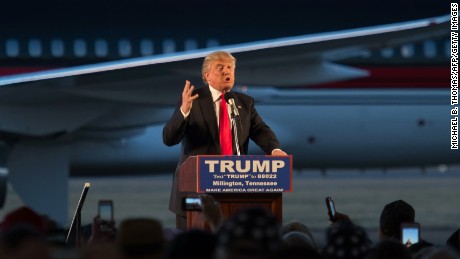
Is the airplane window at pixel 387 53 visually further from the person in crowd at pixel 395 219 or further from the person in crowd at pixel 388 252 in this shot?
the person in crowd at pixel 388 252

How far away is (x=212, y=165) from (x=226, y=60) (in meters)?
0.89

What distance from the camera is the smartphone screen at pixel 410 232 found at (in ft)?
18.5

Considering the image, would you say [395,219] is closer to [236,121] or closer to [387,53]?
[236,121]

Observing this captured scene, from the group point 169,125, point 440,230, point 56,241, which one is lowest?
point 440,230

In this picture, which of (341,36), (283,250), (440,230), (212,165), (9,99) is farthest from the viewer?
(440,230)

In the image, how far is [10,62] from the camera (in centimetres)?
1625

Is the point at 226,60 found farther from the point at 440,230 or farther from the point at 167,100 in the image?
the point at 440,230

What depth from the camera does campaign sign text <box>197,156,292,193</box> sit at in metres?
5.77

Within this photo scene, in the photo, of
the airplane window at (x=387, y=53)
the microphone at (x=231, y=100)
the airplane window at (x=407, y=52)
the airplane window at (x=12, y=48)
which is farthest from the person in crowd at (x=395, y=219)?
the airplane window at (x=407, y=52)

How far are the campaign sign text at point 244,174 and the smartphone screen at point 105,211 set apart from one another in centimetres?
44

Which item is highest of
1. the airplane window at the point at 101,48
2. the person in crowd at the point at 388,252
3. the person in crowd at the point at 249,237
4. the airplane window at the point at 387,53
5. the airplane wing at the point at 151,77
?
→ the airplane window at the point at 101,48

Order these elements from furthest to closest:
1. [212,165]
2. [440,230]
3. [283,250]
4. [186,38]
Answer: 1. [186,38]
2. [440,230]
3. [212,165]
4. [283,250]

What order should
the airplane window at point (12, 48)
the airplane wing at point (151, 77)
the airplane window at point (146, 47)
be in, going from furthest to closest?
the airplane window at point (146, 47), the airplane window at point (12, 48), the airplane wing at point (151, 77)


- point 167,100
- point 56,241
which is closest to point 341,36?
point 167,100
